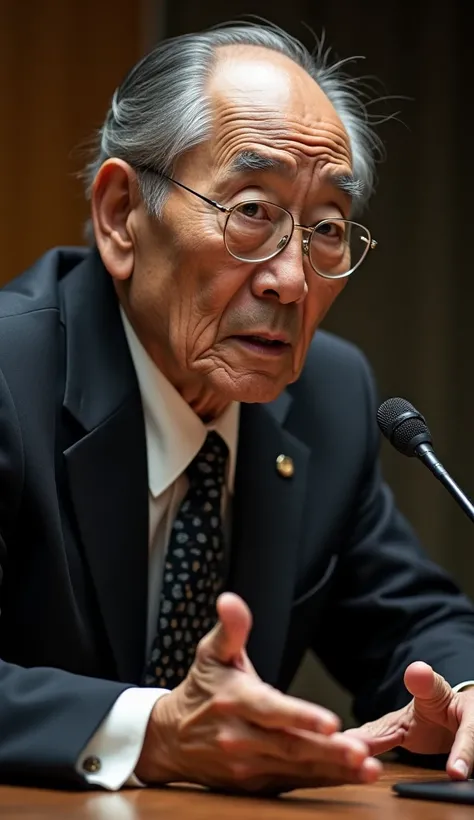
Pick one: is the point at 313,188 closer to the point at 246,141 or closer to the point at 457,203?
the point at 246,141

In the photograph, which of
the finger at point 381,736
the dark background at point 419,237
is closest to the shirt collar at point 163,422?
the finger at point 381,736

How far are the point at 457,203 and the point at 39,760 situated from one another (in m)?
3.05

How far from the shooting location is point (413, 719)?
1756mm

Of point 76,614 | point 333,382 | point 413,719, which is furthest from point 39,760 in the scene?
point 333,382

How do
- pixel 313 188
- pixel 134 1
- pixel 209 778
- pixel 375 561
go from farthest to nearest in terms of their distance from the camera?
pixel 134 1 → pixel 375 561 → pixel 313 188 → pixel 209 778

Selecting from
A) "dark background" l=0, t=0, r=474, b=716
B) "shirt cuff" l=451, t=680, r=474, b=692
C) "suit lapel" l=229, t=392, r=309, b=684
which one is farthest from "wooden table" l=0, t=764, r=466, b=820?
"dark background" l=0, t=0, r=474, b=716

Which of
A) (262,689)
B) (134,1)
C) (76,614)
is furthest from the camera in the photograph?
(134,1)

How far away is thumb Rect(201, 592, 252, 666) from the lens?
131 cm

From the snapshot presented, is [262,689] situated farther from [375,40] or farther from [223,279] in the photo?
[375,40]

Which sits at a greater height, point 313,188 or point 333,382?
point 313,188

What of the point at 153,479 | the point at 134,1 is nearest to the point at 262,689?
the point at 153,479

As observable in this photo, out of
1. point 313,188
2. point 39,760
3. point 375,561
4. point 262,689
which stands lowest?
point 375,561

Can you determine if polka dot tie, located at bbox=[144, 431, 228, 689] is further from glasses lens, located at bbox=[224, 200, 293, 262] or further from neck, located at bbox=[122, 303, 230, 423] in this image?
glasses lens, located at bbox=[224, 200, 293, 262]

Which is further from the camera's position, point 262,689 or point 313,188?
point 313,188
